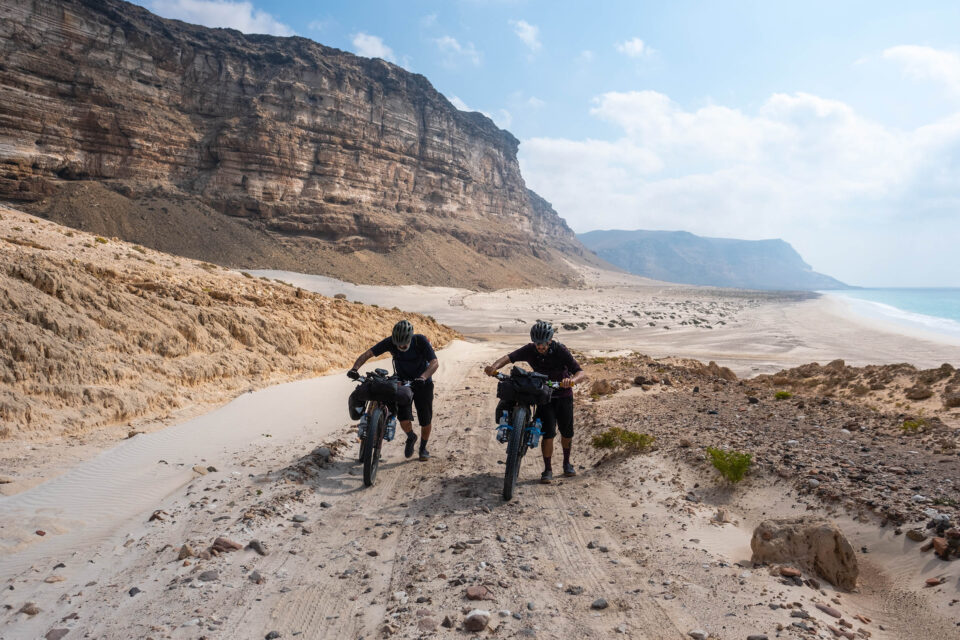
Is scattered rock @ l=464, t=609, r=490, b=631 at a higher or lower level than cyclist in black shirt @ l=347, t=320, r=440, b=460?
lower

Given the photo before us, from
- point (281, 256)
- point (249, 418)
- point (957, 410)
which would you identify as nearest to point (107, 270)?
point (249, 418)

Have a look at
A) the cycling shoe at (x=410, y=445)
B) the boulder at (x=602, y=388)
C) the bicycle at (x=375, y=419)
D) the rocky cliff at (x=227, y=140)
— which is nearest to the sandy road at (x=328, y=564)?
Answer: the bicycle at (x=375, y=419)

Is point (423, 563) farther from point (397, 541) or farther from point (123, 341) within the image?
point (123, 341)

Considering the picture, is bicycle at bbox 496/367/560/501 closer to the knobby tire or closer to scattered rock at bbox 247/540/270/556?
the knobby tire

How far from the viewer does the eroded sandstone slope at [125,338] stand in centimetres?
762

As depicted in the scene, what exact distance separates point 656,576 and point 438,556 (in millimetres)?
1722

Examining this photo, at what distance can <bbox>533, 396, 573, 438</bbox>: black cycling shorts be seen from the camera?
6414 mm

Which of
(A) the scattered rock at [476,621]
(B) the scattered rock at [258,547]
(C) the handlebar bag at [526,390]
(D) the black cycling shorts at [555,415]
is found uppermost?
(C) the handlebar bag at [526,390]

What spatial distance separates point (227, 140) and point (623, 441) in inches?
3105

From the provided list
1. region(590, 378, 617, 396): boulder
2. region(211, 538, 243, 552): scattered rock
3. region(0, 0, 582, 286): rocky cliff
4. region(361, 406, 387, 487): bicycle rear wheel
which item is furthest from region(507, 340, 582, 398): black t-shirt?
region(0, 0, 582, 286): rocky cliff

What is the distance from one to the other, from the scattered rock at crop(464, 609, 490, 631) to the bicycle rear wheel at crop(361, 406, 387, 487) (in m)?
2.96

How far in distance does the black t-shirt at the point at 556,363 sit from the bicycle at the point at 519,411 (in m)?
0.31

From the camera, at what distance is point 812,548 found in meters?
4.05

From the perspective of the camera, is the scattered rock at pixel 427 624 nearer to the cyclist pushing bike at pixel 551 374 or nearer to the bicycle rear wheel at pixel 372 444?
the bicycle rear wheel at pixel 372 444
